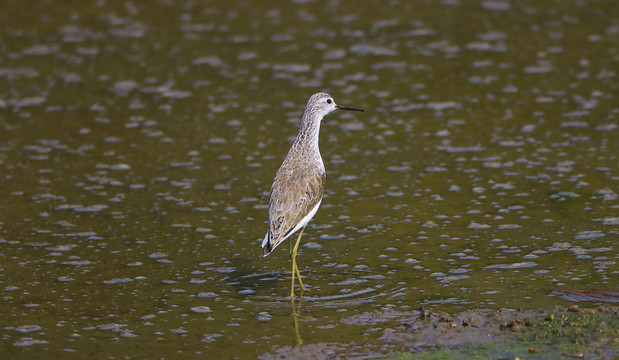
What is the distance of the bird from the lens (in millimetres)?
9802

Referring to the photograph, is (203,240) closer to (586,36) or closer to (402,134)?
(402,134)

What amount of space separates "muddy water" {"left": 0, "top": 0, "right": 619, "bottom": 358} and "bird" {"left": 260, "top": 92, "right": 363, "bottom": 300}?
1.96 feet

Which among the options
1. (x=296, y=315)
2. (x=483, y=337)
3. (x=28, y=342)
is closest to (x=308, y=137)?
(x=296, y=315)

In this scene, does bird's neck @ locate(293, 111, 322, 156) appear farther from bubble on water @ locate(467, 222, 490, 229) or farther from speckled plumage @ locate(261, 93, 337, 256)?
bubble on water @ locate(467, 222, 490, 229)

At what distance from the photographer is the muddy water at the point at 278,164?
9445mm

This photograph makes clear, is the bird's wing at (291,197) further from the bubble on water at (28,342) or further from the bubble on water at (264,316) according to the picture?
the bubble on water at (28,342)

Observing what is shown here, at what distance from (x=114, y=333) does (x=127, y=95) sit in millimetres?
8387

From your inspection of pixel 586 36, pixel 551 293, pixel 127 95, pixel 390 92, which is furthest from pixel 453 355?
pixel 586 36

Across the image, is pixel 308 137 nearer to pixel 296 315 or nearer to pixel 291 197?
pixel 291 197

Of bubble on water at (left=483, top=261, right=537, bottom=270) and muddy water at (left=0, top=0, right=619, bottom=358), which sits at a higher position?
muddy water at (left=0, top=0, right=619, bottom=358)

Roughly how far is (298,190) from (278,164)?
3.43 metres

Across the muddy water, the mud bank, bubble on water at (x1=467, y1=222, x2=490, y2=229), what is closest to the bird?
the muddy water

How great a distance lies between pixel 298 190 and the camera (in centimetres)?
1019

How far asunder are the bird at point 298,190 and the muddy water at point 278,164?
60 centimetres
